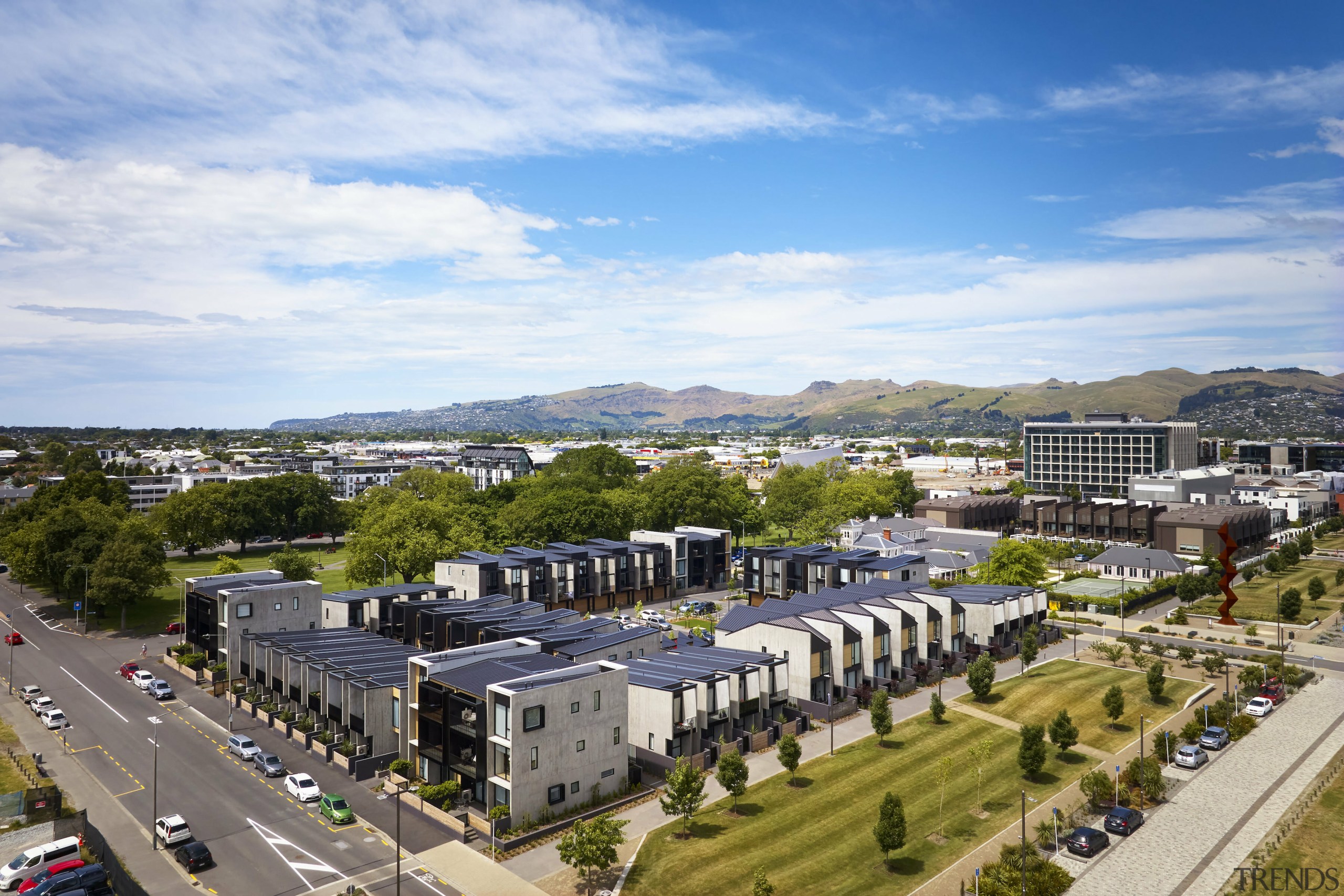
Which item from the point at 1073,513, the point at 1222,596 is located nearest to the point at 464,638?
the point at 1222,596

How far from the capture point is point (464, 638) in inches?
2314

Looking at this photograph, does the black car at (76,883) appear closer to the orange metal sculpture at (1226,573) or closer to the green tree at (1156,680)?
the green tree at (1156,680)

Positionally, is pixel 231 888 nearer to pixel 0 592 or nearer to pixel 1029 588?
pixel 1029 588

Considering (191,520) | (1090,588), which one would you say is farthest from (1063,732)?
(191,520)

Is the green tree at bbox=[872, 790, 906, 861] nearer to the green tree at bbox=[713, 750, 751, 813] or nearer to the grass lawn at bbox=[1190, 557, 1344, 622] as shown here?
the green tree at bbox=[713, 750, 751, 813]

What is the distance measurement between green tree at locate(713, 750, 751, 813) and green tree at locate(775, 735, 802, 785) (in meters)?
2.85

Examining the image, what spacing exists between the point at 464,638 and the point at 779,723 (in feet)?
78.6

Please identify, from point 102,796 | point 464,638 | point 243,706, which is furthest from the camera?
point 464,638

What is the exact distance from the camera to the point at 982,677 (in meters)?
53.3

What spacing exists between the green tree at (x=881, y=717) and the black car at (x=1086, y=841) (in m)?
12.4

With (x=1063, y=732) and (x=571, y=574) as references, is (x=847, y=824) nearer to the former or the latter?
(x=1063, y=732)

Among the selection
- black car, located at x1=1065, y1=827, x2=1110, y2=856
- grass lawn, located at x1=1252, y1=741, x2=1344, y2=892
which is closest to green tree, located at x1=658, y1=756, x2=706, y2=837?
black car, located at x1=1065, y1=827, x2=1110, y2=856

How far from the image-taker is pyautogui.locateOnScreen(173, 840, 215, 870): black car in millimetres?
33094

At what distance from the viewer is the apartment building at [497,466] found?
18725cm
